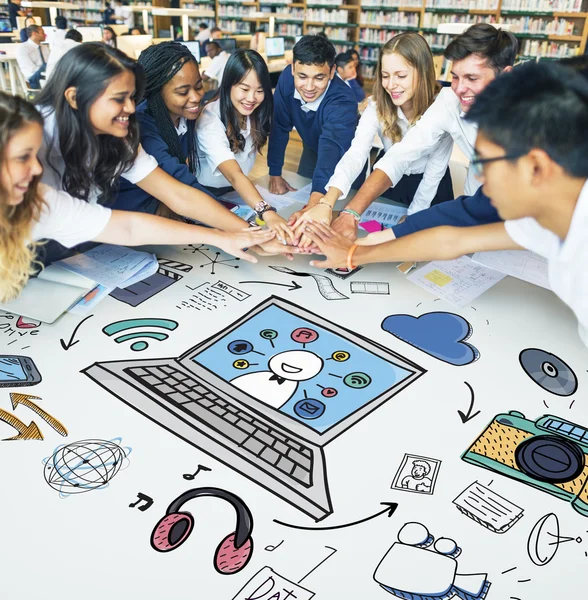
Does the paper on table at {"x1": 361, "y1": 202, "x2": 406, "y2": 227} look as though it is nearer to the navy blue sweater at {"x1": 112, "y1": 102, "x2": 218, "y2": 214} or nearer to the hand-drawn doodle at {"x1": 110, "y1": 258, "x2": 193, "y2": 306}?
the navy blue sweater at {"x1": 112, "y1": 102, "x2": 218, "y2": 214}

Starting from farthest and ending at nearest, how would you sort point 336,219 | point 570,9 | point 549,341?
point 570,9, point 336,219, point 549,341

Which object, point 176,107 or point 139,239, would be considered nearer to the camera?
point 139,239

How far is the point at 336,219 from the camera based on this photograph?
6.38 feet

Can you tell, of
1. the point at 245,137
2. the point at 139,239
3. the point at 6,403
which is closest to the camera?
the point at 6,403

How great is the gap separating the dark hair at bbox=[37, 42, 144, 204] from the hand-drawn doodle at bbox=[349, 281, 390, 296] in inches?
30.8

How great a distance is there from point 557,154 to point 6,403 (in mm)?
1210

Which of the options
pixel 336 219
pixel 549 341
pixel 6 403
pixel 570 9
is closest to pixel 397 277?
pixel 336 219

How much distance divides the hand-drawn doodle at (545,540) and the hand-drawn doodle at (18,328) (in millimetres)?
1186

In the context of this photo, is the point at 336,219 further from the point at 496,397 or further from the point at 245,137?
the point at 496,397

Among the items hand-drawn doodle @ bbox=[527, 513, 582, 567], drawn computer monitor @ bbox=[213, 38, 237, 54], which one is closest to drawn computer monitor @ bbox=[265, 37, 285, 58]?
drawn computer monitor @ bbox=[213, 38, 237, 54]

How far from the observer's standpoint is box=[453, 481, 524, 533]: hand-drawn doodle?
99 centimetres

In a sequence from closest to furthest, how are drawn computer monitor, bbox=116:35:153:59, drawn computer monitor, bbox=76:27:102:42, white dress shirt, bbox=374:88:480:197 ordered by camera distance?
1. white dress shirt, bbox=374:88:480:197
2. drawn computer monitor, bbox=116:35:153:59
3. drawn computer monitor, bbox=76:27:102:42

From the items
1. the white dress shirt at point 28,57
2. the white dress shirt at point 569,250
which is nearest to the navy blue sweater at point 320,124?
the white dress shirt at point 569,250

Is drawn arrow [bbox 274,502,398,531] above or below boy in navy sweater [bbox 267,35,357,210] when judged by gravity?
below
